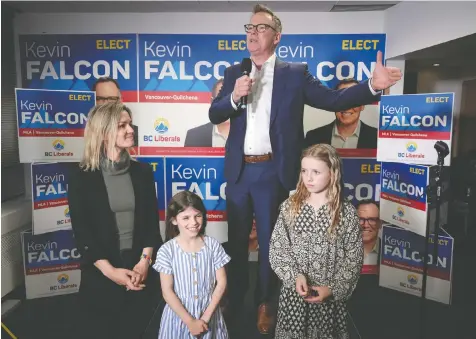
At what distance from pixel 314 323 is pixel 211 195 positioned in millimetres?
1734

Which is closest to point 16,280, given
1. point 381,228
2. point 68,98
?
point 68,98

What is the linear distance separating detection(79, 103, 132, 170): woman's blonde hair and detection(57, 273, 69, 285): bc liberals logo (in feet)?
4.89

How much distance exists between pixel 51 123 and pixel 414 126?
2646mm

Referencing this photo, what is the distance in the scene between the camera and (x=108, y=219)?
6.81 ft

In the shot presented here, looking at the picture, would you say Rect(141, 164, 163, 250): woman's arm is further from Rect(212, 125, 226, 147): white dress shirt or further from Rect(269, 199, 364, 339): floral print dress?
Rect(212, 125, 226, 147): white dress shirt

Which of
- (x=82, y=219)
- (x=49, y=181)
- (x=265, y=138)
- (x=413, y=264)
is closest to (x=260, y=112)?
(x=265, y=138)

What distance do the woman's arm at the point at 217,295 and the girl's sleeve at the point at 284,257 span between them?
0.27 metres

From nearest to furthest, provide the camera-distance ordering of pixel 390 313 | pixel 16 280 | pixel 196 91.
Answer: pixel 390 313, pixel 16 280, pixel 196 91

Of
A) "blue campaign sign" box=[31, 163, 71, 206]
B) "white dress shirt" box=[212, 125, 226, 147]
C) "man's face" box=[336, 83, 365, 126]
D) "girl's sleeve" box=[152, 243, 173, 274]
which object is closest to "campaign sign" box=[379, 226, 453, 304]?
"man's face" box=[336, 83, 365, 126]

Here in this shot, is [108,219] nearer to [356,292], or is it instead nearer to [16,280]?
[16,280]

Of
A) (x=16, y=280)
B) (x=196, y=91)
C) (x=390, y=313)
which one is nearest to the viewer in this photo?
(x=390, y=313)

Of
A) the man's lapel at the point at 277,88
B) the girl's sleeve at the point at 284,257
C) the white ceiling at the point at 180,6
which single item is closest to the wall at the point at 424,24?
the white ceiling at the point at 180,6

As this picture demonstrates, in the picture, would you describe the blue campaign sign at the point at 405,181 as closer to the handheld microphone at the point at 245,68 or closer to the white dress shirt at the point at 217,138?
the white dress shirt at the point at 217,138

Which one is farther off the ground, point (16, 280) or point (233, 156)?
point (233, 156)
